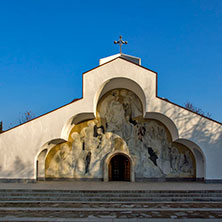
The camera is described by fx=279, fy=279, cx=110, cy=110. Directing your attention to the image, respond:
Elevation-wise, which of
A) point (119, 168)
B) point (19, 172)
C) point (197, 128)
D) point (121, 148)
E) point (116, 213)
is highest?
point (197, 128)

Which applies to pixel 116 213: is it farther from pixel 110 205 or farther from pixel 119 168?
pixel 119 168

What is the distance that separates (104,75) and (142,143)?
182 inches

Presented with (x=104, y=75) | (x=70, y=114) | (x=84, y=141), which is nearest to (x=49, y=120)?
(x=70, y=114)

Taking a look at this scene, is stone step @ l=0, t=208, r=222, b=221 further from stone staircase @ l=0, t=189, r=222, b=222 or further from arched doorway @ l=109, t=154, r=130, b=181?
arched doorway @ l=109, t=154, r=130, b=181

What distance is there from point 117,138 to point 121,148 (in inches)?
25.5

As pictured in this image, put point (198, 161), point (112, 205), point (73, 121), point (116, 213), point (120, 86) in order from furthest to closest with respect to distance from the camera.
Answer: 1. point (120, 86)
2. point (73, 121)
3. point (198, 161)
4. point (112, 205)
5. point (116, 213)

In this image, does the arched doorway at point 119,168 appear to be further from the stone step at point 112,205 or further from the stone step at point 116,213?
the stone step at point 116,213

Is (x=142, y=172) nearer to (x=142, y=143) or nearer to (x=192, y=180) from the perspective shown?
(x=142, y=143)

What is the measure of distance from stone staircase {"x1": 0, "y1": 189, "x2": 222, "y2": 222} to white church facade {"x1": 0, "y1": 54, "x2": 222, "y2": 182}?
12.0 ft

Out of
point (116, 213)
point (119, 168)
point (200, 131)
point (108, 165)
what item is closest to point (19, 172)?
point (108, 165)

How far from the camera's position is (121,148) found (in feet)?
54.4

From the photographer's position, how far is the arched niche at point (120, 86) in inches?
631

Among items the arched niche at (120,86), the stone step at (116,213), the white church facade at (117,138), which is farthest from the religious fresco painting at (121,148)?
the stone step at (116,213)

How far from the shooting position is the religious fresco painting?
16.4m
